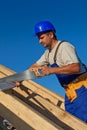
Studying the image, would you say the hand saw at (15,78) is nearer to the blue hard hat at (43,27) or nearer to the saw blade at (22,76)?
the saw blade at (22,76)

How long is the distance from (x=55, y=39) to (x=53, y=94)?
0.93 m

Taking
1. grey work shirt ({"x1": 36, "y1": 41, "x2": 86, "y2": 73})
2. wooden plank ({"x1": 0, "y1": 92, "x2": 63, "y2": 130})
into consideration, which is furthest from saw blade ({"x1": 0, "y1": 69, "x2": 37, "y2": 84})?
grey work shirt ({"x1": 36, "y1": 41, "x2": 86, "y2": 73})

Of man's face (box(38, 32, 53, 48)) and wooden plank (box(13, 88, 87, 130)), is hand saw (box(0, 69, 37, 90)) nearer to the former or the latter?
wooden plank (box(13, 88, 87, 130))

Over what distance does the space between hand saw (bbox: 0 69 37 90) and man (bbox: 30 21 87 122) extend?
9 cm

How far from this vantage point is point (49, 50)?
472 cm

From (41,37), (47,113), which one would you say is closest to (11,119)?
(47,113)

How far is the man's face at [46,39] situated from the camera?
14.8ft

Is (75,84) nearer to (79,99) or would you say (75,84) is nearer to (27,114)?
(79,99)

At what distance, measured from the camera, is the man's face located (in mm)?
4504

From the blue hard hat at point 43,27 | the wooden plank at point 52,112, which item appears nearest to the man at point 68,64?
the blue hard hat at point 43,27

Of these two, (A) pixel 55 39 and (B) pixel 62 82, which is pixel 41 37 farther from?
(B) pixel 62 82

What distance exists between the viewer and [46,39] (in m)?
4.51

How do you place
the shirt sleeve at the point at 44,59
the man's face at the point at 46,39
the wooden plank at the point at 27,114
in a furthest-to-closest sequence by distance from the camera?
the shirt sleeve at the point at 44,59, the man's face at the point at 46,39, the wooden plank at the point at 27,114

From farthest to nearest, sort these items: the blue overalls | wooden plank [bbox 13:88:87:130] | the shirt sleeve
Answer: the shirt sleeve
the blue overalls
wooden plank [bbox 13:88:87:130]
